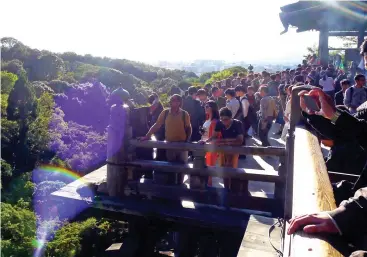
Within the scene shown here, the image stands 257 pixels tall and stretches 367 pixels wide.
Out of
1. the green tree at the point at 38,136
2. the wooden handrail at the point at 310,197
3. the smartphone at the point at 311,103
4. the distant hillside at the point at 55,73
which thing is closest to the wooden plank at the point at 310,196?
the wooden handrail at the point at 310,197

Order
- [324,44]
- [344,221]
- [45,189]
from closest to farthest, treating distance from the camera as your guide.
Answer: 1. [344,221]
2. [45,189]
3. [324,44]

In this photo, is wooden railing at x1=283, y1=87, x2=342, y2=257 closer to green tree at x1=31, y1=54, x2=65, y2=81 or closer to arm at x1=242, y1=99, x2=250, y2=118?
arm at x1=242, y1=99, x2=250, y2=118

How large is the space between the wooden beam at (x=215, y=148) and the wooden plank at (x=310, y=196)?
2506 millimetres

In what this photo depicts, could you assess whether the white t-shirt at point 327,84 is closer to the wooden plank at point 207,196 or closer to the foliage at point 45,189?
the wooden plank at point 207,196

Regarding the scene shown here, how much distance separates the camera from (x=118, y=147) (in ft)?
16.8

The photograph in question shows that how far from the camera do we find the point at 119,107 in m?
5.11

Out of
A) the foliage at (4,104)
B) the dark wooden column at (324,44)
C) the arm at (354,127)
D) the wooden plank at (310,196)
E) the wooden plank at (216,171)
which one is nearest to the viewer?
the wooden plank at (310,196)

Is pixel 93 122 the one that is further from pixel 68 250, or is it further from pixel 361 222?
pixel 361 222

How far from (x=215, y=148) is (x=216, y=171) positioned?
0.28 meters

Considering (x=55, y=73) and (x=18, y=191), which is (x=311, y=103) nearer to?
(x=18, y=191)

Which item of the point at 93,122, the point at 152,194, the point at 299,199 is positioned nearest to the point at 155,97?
the point at 152,194

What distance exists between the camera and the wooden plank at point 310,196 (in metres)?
1.06

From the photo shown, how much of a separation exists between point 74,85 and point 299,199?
103 ft

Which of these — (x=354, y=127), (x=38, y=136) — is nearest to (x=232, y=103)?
(x=354, y=127)
